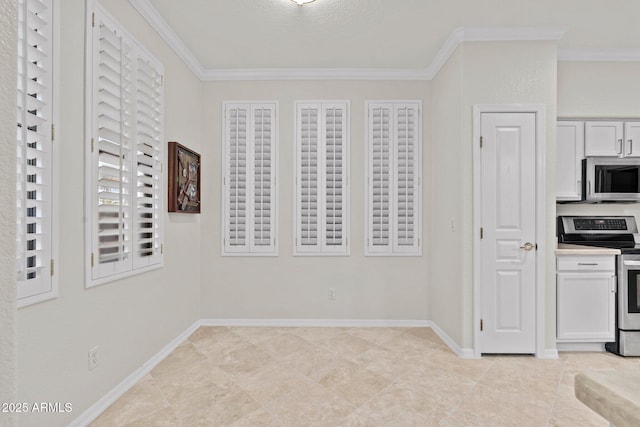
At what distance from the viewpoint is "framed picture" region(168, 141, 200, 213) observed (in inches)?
119

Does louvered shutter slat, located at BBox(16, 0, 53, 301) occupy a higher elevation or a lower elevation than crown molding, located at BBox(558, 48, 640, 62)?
lower

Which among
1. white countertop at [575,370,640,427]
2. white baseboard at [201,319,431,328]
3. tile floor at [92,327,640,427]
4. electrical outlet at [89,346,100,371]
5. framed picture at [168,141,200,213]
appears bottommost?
tile floor at [92,327,640,427]

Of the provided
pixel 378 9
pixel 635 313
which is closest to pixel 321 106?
pixel 378 9

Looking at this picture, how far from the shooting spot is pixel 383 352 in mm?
3086

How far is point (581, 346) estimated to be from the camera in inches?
122

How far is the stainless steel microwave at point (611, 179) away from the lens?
330cm

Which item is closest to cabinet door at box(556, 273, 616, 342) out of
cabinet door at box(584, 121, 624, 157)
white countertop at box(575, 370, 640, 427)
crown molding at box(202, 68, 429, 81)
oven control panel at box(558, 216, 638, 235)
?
oven control panel at box(558, 216, 638, 235)

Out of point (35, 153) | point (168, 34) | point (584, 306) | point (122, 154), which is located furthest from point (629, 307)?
point (168, 34)

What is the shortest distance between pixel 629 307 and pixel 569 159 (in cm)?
147

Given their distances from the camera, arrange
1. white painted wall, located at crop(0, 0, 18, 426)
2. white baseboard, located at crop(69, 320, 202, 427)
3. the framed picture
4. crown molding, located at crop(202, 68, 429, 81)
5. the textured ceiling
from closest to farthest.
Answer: white painted wall, located at crop(0, 0, 18, 426) < white baseboard, located at crop(69, 320, 202, 427) < the textured ceiling < the framed picture < crown molding, located at crop(202, 68, 429, 81)

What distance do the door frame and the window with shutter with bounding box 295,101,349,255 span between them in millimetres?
1384

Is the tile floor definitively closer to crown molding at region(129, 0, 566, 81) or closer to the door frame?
the door frame

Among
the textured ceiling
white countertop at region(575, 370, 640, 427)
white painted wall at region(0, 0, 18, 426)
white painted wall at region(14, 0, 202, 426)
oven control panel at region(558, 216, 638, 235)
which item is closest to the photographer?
white painted wall at region(0, 0, 18, 426)

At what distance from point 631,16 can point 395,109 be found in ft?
6.78
